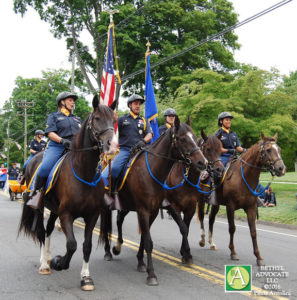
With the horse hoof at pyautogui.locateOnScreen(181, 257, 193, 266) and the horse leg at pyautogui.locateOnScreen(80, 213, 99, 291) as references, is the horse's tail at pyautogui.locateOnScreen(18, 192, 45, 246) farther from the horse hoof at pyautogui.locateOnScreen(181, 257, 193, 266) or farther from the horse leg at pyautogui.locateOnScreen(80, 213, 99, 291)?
the horse hoof at pyautogui.locateOnScreen(181, 257, 193, 266)

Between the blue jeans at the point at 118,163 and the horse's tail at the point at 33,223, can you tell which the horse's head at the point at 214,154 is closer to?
the blue jeans at the point at 118,163

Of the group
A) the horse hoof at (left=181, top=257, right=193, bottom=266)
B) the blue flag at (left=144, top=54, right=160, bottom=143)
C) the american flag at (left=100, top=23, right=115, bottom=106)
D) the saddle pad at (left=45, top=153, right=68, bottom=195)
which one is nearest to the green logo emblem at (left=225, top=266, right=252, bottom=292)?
the horse hoof at (left=181, top=257, right=193, bottom=266)

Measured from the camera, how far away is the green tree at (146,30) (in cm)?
2553

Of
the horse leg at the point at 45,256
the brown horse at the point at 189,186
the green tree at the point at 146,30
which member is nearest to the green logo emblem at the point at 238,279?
the brown horse at the point at 189,186

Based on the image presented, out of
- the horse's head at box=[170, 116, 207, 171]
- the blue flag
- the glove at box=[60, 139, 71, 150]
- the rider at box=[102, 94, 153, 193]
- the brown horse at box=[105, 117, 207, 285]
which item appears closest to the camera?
the horse's head at box=[170, 116, 207, 171]

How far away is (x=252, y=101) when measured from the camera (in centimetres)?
1734

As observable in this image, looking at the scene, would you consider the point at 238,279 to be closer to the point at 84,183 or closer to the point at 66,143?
the point at 84,183

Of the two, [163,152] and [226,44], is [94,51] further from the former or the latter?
[163,152]

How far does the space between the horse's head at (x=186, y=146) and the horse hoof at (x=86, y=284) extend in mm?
2381

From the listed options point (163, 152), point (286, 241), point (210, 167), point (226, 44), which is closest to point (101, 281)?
point (163, 152)

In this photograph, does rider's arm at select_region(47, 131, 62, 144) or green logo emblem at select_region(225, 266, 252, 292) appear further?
rider's arm at select_region(47, 131, 62, 144)

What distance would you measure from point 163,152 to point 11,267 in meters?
3.42

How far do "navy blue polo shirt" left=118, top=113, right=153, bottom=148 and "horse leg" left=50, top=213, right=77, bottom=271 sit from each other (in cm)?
246

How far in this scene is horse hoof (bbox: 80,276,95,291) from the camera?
539 cm
